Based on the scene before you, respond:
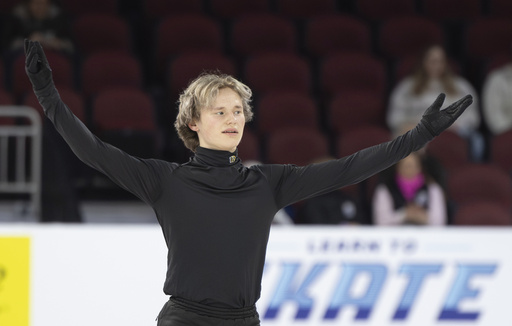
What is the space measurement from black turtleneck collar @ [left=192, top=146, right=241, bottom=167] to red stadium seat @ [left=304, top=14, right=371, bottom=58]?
6188 mm

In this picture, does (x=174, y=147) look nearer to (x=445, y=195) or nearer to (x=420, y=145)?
(x=445, y=195)

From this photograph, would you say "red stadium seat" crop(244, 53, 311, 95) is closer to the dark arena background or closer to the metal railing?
the dark arena background

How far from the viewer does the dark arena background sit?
5.40 m

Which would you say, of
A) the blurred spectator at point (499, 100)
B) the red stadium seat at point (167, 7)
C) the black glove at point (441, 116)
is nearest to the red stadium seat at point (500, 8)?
the blurred spectator at point (499, 100)

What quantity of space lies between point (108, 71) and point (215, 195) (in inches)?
212

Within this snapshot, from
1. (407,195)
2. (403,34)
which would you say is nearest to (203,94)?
(407,195)

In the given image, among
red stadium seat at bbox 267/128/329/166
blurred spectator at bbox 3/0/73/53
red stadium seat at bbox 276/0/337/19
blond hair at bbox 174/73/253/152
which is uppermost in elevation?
red stadium seat at bbox 276/0/337/19

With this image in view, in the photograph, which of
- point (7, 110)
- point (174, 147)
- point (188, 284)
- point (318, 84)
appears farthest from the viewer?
point (318, 84)

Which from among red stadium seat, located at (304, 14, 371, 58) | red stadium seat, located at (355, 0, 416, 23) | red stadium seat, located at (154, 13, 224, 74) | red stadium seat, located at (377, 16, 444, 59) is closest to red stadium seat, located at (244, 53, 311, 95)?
red stadium seat, located at (154, 13, 224, 74)

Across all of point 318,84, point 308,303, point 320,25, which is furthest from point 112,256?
point 320,25

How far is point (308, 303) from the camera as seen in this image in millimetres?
5477

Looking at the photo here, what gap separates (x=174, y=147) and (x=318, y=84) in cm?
190

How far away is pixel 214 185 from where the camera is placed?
291 cm

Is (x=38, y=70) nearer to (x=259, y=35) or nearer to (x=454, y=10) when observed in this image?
(x=259, y=35)
